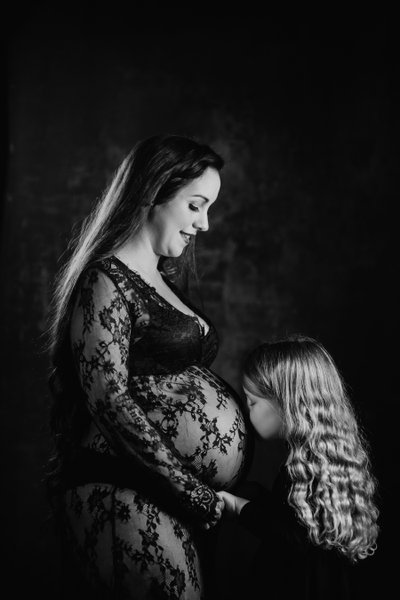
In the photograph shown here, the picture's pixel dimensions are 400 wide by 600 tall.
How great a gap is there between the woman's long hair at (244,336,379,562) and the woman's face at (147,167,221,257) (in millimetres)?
386

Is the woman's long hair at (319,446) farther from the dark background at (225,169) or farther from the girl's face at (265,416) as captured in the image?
the dark background at (225,169)

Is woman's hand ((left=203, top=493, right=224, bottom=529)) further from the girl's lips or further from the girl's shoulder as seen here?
the girl's lips

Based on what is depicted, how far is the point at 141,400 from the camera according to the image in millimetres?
1540

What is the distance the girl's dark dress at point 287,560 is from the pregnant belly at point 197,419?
0.13 metres

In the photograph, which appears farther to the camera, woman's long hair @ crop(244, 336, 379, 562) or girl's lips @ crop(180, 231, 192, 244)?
girl's lips @ crop(180, 231, 192, 244)

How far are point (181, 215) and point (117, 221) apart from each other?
0.17 meters

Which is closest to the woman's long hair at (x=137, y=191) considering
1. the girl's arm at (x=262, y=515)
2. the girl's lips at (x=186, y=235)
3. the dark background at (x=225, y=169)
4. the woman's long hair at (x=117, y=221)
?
the woman's long hair at (x=117, y=221)

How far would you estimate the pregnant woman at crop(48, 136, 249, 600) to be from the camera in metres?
1.43

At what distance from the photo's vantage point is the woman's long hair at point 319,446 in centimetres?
161

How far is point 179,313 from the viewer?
1613mm

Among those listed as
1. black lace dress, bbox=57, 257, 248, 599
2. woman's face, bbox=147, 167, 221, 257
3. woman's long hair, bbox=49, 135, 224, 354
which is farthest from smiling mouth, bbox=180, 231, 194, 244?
black lace dress, bbox=57, 257, 248, 599

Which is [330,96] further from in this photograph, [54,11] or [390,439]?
[390,439]

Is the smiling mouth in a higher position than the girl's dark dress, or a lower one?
higher

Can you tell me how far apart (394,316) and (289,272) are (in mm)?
524
